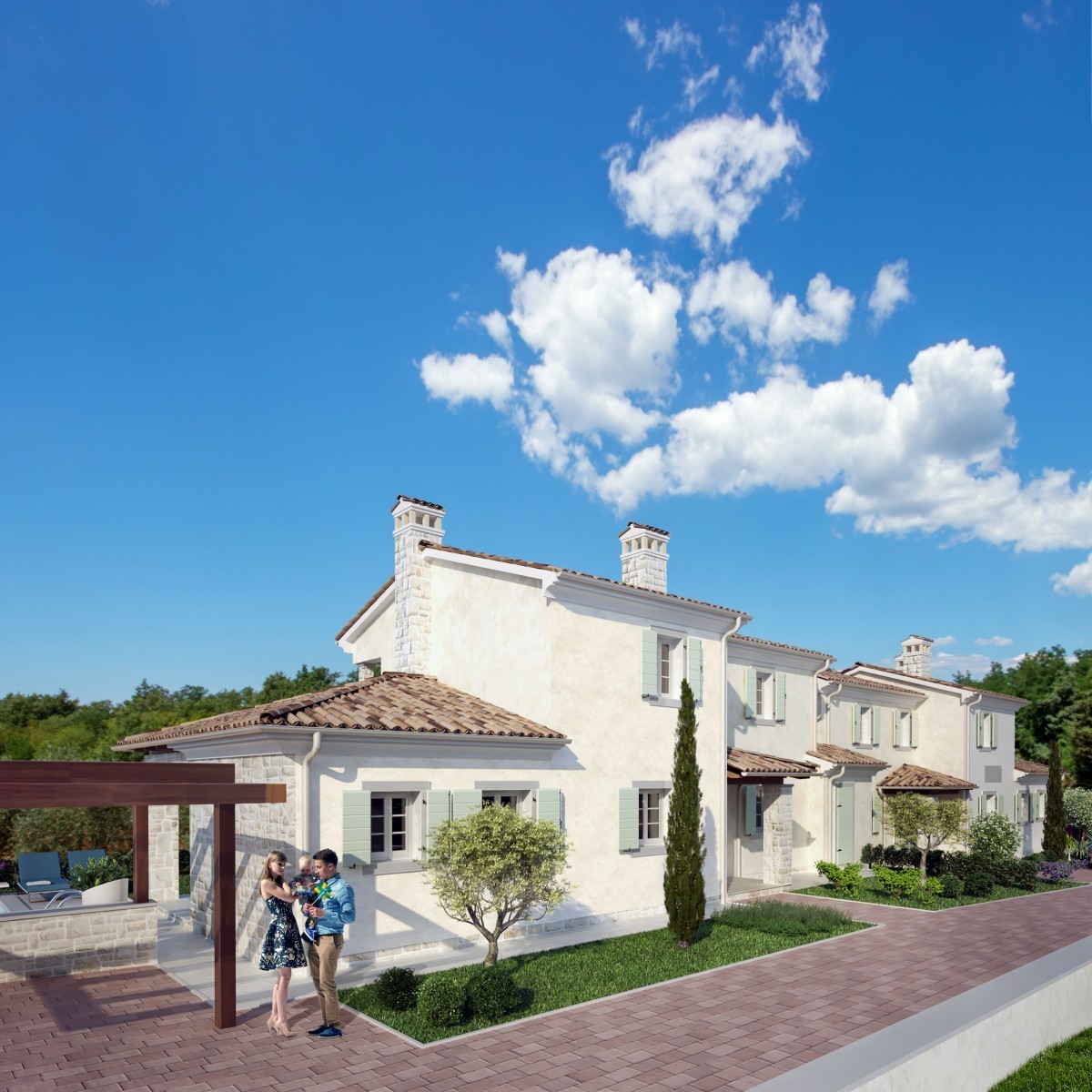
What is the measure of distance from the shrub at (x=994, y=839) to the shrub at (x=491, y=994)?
1751 centimetres

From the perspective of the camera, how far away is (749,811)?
883 inches

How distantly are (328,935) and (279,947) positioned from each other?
22.3 inches

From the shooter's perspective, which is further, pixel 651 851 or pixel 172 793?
pixel 651 851

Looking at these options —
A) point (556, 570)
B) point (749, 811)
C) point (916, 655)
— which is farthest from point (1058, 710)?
point (556, 570)

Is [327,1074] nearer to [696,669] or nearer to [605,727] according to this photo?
[605,727]

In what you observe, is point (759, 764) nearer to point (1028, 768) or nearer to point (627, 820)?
point (627, 820)

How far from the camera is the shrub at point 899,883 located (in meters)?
19.4

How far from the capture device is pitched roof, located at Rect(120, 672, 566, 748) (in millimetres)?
12484

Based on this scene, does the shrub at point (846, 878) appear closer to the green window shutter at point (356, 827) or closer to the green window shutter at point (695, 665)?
the green window shutter at point (695, 665)

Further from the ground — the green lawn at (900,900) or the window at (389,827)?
the window at (389,827)

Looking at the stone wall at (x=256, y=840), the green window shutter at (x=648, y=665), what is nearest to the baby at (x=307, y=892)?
the stone wall at (x=256, y=840)

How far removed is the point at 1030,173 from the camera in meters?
17.2

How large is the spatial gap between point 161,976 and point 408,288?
1705 centimetres

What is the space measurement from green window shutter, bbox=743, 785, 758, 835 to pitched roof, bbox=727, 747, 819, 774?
1099 millimetres
